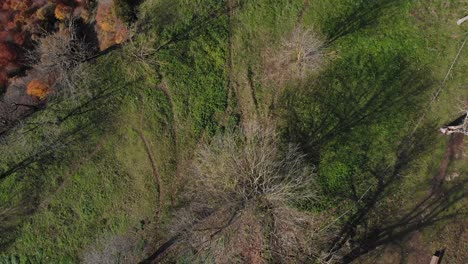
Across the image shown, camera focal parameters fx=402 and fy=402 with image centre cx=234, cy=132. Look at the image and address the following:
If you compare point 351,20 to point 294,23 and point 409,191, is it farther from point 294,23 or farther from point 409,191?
point 409,191

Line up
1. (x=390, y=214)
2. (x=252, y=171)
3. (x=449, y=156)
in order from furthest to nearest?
(x=449, y=156) < (x=390, y=214) < (x=252, y=171)

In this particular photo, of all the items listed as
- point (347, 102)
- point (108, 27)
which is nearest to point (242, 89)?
point (347, 102)

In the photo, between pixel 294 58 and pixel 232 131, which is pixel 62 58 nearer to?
pixel 232 131

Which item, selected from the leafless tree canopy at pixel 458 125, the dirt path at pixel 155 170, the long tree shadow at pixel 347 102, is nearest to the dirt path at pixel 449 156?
the leafless tree canopy at pixel 458 125

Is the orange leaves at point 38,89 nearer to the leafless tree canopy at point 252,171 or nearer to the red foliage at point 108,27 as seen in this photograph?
the red foliage at point 108,27

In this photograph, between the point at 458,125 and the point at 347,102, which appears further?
the point at 347,102

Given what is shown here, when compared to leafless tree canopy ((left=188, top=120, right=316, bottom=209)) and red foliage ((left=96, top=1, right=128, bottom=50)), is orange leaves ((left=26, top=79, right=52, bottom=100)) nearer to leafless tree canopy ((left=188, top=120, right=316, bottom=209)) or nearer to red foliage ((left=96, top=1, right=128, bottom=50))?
red foliage ((left=96, top=1, right=128, bottom=50))

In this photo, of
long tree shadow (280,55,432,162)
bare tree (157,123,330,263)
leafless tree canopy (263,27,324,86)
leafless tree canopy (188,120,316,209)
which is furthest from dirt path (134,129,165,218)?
leafless tree canopy (263,27,324,86)
